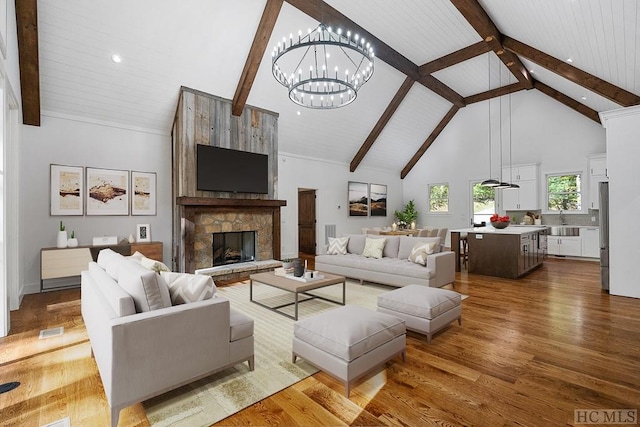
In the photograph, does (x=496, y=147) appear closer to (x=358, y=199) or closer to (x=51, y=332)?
(x=358, y=199)

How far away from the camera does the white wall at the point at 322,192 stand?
8211 mm

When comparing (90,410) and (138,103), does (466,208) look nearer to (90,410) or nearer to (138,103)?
(138,103)

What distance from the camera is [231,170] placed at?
614 centimetres

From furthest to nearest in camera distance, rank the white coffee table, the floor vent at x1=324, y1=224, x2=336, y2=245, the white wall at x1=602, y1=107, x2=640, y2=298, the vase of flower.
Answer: the floor vent at x1=324, y1=224, x2=336, y2=245 → the vase of flower → the white wall at x1=602, y1=107, x2=640, y2=298 → the white coffee table

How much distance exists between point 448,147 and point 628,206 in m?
6.15

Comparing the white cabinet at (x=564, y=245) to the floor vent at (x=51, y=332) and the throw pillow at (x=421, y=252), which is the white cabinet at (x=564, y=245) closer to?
the throw pillow at (x=421, y=252)

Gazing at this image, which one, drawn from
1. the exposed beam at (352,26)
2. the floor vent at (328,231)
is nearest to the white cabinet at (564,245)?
the exposed beam at (352,26)

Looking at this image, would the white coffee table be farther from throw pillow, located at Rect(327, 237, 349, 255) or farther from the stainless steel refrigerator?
the stainless steel refrigerator

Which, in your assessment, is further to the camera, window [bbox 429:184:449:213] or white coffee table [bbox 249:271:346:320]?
window [bbox 429:184:449:213]

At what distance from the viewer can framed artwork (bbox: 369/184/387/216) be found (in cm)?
1034

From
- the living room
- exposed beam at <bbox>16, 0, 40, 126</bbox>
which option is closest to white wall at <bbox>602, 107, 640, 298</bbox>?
the living room

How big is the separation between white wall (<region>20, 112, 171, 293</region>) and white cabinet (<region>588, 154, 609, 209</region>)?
387 inches

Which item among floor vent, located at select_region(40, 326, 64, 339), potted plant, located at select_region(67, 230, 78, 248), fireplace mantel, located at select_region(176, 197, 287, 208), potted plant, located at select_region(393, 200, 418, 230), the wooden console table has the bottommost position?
floor vent, located at select_region(40, 326, 64, 339)

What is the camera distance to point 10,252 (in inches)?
151
